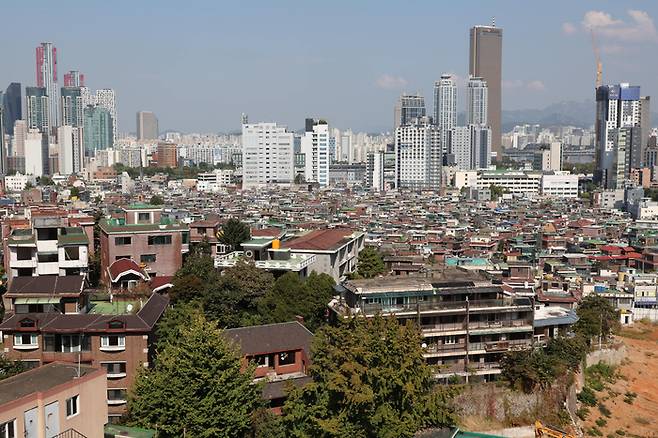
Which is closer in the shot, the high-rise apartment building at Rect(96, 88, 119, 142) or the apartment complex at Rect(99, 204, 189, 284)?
the apartment complex at Rect(99, 204, 189, 284)

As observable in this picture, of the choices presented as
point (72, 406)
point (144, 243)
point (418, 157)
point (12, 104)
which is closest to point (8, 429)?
point (72, 406)

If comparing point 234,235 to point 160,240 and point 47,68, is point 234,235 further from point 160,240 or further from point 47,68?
point 47,68

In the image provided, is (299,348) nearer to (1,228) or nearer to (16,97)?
(1,228)

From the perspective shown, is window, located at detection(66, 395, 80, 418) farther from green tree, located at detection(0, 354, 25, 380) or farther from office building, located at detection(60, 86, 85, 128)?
office building, located at detection(60, 86, 85, 128)

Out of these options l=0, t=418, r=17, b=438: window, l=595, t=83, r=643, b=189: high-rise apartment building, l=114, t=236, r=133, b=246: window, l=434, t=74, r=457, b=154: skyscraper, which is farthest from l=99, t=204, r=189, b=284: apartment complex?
l=434, t=74, r=457, b=154: skyscraper

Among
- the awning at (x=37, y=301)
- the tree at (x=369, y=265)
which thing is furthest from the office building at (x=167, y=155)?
the awning at (x=37, y=301)

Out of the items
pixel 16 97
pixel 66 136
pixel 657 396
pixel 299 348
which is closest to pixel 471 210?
pixel 657 396
